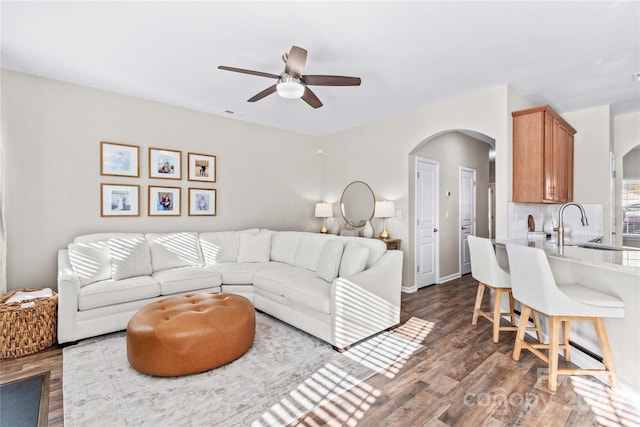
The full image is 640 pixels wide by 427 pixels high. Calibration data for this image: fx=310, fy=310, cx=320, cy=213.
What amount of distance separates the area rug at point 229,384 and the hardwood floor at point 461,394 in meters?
0.10

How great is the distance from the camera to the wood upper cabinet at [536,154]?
3.44 m

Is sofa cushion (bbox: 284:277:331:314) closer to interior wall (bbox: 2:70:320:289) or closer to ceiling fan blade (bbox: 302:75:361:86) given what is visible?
ceiling fan blade (bbox: 302:75:361:86)

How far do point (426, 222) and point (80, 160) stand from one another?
478 centimetres

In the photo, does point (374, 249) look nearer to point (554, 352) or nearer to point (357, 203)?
point (554, 352)

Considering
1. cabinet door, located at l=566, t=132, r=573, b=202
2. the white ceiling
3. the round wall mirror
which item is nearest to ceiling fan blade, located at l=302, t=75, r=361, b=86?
the white ceiling

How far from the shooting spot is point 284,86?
8.45 ft

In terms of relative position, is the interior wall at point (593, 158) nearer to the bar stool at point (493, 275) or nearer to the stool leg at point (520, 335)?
the bar stool at point (493, 275)

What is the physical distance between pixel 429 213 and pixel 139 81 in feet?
14.4

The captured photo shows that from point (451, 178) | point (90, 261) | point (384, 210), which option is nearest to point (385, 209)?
point (384, 210)

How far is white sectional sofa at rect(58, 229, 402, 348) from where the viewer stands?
282 centimetres

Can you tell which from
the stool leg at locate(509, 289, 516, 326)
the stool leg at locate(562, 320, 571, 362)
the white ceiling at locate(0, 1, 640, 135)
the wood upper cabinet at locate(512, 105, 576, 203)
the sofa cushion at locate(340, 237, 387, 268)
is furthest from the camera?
the wood upper cabinet at locate(512, 105, 576, 203)

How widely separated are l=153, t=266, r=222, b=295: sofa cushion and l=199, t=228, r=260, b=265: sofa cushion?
0.38 metres

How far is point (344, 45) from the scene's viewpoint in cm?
268


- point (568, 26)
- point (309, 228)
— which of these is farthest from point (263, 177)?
point (568, 26)
